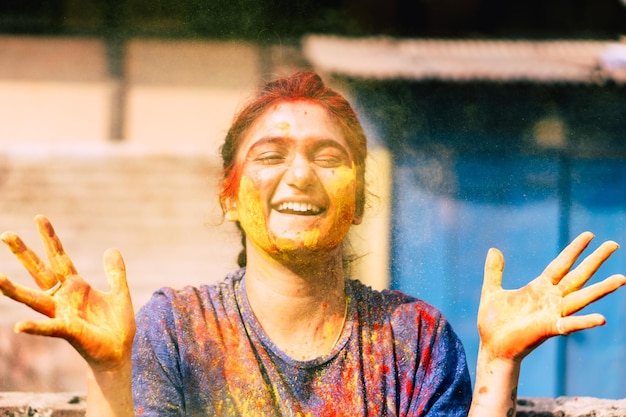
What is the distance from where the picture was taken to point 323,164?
2529 mm

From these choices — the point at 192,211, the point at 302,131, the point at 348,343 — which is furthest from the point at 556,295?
the point at 192,211

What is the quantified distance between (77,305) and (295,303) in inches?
27.5

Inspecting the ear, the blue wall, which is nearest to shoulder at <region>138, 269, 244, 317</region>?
the ear

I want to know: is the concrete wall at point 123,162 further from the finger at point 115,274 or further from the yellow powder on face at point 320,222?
the finger at point 115,274

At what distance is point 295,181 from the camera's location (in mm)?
2441

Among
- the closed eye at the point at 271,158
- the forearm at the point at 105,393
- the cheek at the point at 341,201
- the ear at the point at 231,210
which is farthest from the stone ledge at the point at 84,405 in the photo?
the closed eye at the point at 271,158

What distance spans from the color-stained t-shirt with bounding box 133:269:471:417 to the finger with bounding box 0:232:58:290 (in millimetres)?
416

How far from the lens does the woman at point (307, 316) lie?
7.56ft

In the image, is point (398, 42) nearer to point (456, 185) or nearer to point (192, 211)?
point (456, 185)

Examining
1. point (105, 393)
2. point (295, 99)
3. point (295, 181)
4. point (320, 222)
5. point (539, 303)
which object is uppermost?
point (295, 99)

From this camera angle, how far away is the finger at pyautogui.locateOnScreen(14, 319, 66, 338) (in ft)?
6.38

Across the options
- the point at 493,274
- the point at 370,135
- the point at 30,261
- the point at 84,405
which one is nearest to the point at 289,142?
the point at 370,135

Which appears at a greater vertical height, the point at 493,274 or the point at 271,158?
the point at 271,158

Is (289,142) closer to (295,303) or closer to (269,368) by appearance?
(295,303)
